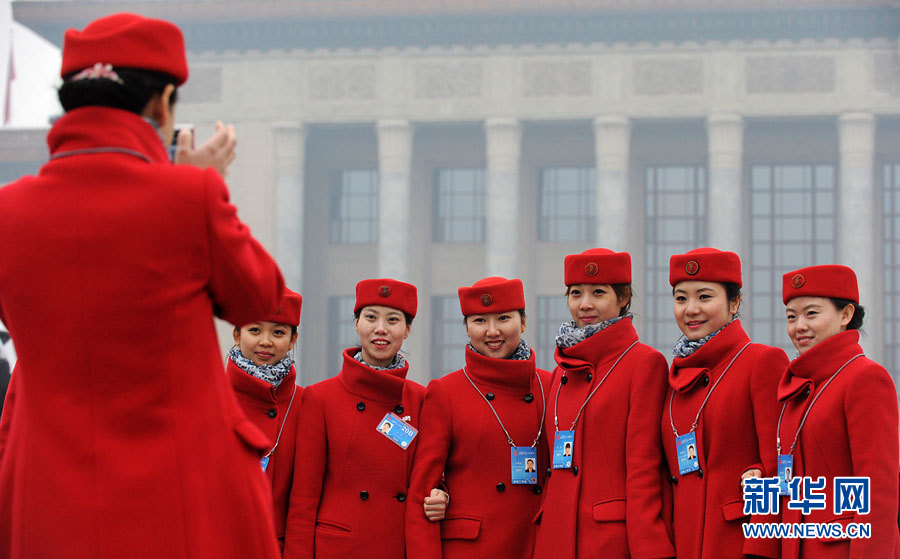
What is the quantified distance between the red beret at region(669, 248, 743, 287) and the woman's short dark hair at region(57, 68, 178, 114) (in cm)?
288

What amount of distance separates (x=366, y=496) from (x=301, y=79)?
2645 centimetres

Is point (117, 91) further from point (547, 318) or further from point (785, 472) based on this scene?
point (547, 318)

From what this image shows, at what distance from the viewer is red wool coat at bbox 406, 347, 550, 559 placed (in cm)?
505

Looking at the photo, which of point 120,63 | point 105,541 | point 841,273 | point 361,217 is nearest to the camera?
point 105,541

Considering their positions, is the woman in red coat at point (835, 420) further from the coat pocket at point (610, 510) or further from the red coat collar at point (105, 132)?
the red coat collar at point (105, 132)

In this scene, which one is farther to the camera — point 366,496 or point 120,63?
point 366,496

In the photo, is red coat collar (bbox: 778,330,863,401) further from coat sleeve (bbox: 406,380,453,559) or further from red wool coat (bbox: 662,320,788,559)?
coat sleeve (bbox: 406,380,453,559)

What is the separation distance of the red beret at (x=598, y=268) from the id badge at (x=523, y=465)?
78cm

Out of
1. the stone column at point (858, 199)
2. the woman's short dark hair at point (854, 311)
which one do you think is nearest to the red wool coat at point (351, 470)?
the woman's short dark hair at point (854, 311)

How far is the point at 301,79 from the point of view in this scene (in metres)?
30.6

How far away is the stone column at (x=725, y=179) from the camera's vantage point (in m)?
28.9

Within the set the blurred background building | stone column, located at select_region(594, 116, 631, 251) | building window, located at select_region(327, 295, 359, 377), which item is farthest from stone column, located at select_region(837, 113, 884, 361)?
building window, located at select_region(327, 295, 359, 377)

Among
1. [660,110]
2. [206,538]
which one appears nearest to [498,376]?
[206,538]

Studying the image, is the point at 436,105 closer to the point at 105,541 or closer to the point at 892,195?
the point at 892,195
